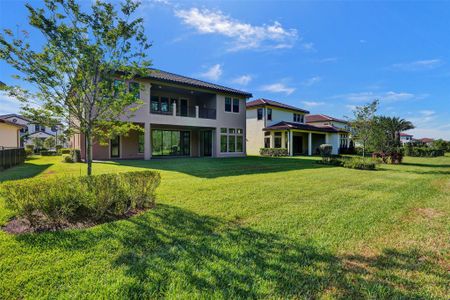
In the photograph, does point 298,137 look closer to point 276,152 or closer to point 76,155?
point 276,152

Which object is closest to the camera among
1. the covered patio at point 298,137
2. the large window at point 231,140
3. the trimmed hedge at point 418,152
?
the large window at point 231,140

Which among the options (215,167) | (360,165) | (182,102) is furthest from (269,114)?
(215,167)

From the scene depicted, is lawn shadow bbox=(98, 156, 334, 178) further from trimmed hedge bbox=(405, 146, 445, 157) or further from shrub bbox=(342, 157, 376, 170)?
trimmed hedge bbox=(405, 146, 445, 157)

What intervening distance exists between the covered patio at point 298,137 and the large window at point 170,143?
1078 centimetres

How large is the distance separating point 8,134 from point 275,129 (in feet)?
92.8

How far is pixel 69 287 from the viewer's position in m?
2.65

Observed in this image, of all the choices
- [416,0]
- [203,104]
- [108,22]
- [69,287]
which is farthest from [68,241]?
[203,104]

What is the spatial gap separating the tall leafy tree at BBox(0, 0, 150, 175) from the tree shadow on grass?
3.27 m

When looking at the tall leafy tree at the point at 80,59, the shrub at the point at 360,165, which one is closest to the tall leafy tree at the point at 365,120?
the shrub at the point at 360,165

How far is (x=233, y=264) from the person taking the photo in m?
3.20

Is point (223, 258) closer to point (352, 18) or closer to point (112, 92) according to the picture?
point (112, 92)

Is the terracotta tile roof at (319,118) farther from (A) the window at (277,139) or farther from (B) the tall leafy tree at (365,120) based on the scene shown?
(B) the tall leafy tree at (365,120)

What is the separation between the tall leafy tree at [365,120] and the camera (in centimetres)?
2072

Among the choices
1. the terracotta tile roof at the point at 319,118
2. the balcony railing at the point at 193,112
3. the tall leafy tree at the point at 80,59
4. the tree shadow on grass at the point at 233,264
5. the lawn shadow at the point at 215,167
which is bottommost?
the tree shadow on grass at the point at 233,264
